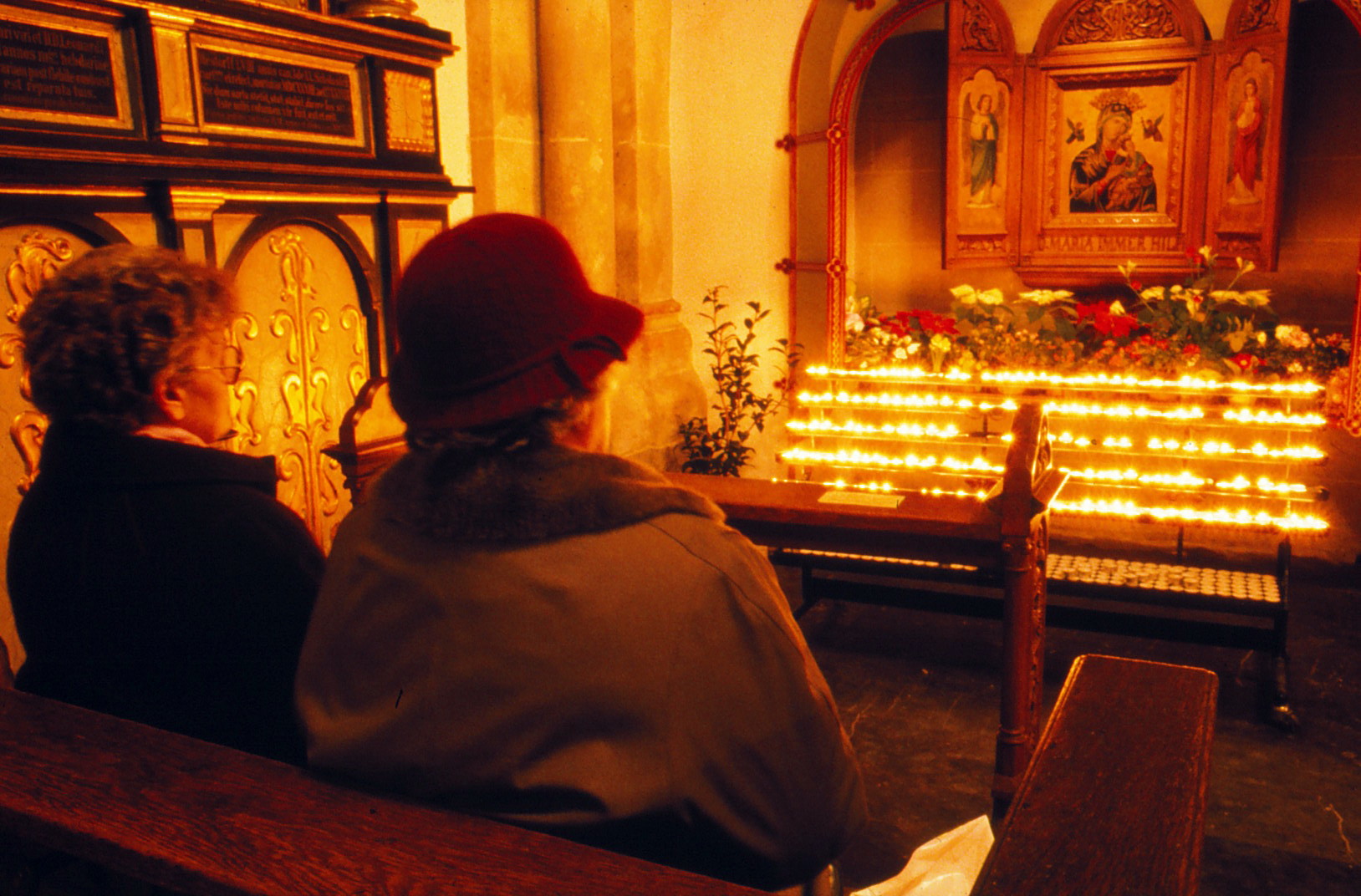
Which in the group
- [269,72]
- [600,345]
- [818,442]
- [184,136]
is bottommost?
[818,442]

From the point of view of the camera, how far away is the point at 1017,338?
255 inches

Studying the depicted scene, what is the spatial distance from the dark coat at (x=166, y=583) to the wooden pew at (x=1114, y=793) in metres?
1.11

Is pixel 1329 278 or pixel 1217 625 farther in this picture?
pixel 1329 278

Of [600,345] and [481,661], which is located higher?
[600,345]

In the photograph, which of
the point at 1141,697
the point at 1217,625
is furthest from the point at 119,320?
the point at 1217,625

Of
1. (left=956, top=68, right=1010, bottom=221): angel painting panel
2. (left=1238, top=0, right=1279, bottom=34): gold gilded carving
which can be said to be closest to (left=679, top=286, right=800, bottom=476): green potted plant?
(left=956, top=68, right=1010, bottom=221): angel painting panel

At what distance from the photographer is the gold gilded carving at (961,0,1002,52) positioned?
6.33m

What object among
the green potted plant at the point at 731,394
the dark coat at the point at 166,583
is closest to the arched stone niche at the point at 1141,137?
the green potted plant at the point at 731,394

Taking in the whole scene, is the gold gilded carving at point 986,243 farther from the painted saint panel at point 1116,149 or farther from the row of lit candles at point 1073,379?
the row of lit candles at point 1073,379

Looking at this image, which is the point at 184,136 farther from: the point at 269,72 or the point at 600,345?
the point at 600,345

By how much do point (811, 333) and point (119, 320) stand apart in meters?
5.60

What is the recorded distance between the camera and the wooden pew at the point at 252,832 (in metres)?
1.14

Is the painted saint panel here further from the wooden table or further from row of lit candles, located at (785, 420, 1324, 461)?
the wooden table

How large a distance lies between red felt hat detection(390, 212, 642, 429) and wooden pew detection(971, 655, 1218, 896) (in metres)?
0.78
